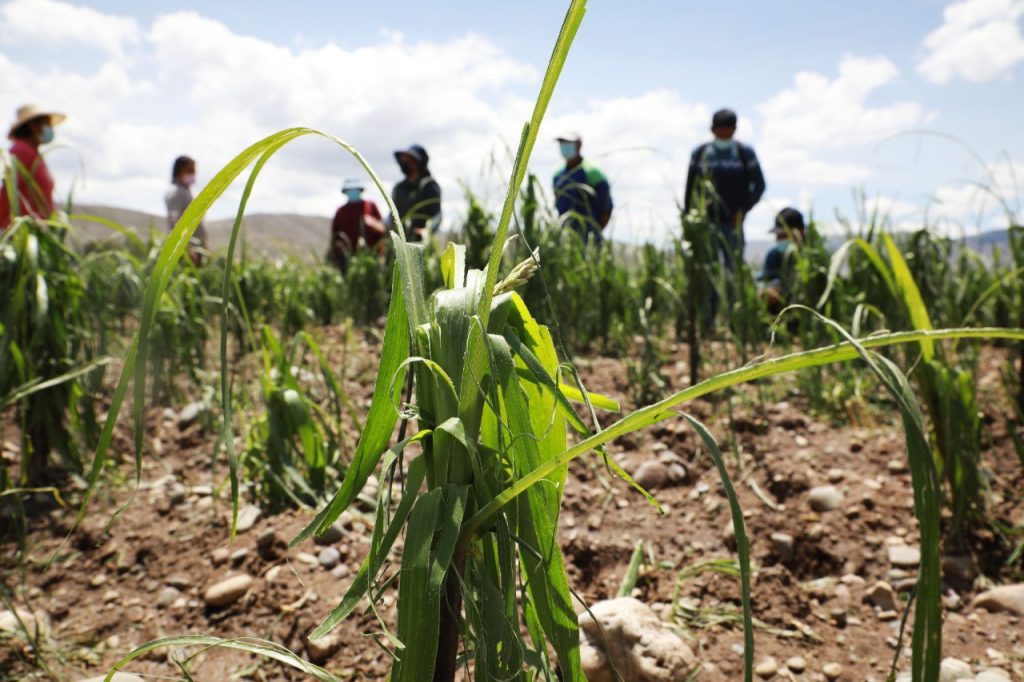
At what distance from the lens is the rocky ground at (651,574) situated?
1.25 meters

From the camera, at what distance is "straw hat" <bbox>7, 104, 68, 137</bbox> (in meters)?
3.45

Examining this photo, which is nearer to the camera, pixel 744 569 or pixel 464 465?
pixel 744 569

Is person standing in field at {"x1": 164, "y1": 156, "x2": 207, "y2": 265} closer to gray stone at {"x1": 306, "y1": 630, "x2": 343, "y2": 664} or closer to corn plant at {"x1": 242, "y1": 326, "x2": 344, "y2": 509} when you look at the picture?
corn plant at {"x1": 242, "y1": 326, "x2": 344, "y2": 509}

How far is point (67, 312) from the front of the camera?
2104 mm

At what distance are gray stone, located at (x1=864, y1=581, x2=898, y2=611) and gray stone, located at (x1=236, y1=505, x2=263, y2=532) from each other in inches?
58.5

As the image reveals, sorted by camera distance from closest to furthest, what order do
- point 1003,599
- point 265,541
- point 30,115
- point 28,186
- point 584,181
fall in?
point 1003,599 → point 265,541 → point 28,186 → point 30,115 → point 584,181

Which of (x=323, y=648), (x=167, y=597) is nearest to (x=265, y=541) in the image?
(x=167, y=597)

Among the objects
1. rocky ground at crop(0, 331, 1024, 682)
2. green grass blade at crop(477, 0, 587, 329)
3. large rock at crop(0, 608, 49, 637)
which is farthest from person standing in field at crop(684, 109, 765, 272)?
green grass blade at crop(477, 0, 587, 329)

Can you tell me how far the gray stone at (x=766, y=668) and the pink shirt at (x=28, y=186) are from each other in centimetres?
208

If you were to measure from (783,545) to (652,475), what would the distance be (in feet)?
1.50

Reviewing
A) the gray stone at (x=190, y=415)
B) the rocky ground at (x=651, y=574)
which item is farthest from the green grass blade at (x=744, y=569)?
the gray stone at (x=190, y=415)

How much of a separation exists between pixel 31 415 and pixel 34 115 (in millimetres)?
2194

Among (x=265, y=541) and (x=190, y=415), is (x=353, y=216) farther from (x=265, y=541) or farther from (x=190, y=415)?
(x=265, y=541)

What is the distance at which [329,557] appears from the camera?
5.17 feet
